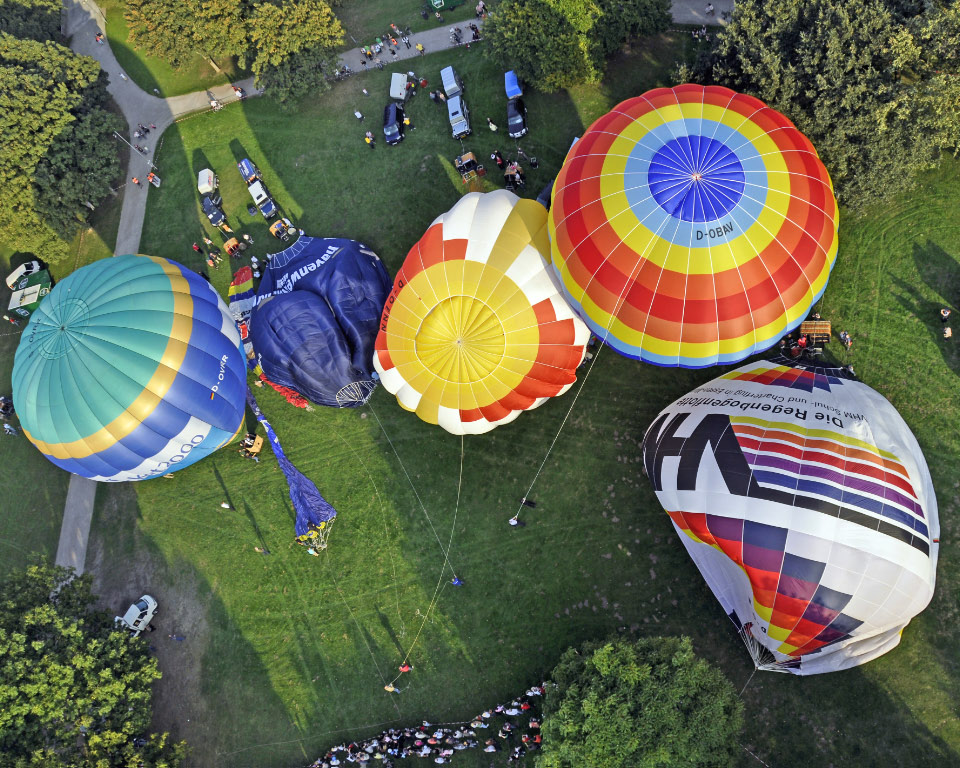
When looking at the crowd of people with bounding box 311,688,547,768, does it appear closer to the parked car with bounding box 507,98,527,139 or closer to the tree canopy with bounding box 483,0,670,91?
the parked car with bounding box 507,98,527,139

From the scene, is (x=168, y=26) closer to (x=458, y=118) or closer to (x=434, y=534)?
Result: (x=458, y=118)

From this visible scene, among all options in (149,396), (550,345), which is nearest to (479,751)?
(550,345)

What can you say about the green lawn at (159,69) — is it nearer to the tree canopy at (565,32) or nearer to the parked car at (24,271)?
the parked car at (24,271)

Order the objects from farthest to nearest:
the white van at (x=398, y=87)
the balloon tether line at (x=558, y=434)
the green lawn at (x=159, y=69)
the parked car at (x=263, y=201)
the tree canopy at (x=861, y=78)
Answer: the green lawn at (x=159, y=69) → the white van at (x=398, y=87) → the parked car at (x=263, y=201) → the balloon tether line at (x=558, y=434) → the tree canopy at (x=861, y=78)

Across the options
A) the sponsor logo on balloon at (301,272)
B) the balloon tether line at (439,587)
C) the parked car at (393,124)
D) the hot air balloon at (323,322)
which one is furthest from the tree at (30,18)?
the balloon tether line at (439,587)

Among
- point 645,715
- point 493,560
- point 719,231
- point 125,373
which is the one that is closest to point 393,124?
point 125,373

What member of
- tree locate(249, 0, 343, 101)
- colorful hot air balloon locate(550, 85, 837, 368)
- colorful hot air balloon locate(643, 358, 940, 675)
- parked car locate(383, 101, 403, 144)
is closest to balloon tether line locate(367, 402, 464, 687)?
colorful hot air balloon locate(643, 358, 940, 675)
